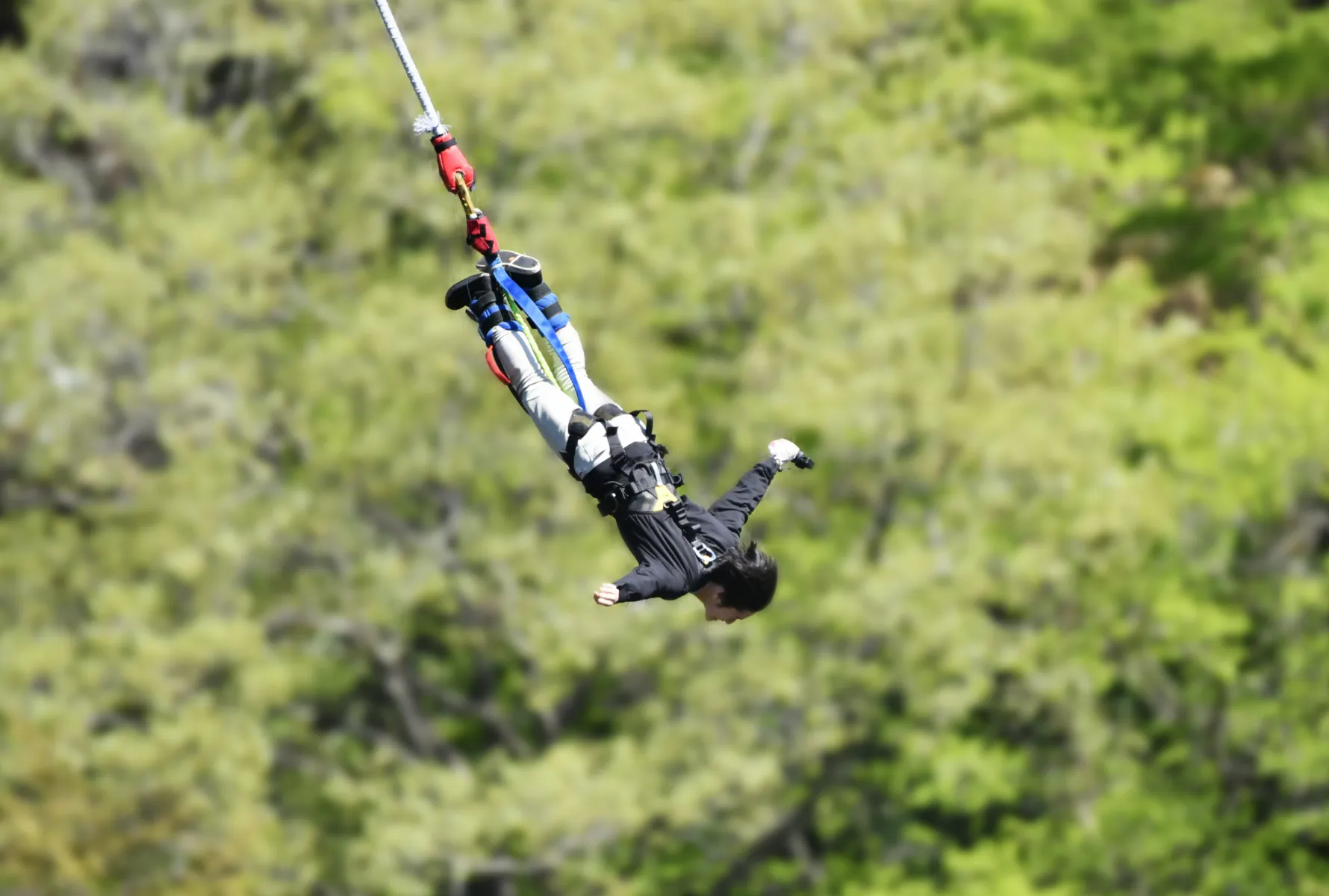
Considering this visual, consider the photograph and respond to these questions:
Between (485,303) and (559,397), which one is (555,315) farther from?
(559,397)

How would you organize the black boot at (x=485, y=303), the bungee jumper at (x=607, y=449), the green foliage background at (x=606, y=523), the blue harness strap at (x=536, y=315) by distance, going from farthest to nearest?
the green foliage background at (x=606, y=523) < the black boot at (x=485, y=303) < the blue harness strap at (x=536, y=315) < the bungee jumper at (x=607, y=449)

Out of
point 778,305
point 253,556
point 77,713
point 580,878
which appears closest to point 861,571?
point 778,305

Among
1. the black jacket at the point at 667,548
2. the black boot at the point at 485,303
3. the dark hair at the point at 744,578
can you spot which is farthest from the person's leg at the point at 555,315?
the dark hair at the point at 744,578

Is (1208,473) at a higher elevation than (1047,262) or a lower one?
lower

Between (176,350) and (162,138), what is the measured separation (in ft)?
7.71

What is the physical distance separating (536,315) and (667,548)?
4.15ft

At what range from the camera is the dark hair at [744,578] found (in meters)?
8.39

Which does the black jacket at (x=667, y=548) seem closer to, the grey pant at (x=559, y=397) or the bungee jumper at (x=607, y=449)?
the bungee jumper at (x=607, y=449)

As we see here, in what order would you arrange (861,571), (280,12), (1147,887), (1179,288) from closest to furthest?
1. (861,571)
2. (1147,887)
3. (280,12)
4. (1179,288)

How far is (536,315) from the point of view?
28.6 ft

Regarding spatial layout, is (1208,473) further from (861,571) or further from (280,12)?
(280,12)

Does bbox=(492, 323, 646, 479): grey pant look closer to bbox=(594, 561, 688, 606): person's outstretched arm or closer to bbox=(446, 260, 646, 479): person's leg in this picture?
bbox=(446, 260, 646, 479): person's leg

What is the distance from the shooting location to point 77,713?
68.3 feet

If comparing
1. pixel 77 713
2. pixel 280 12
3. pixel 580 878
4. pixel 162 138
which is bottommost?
pixel 580 878
